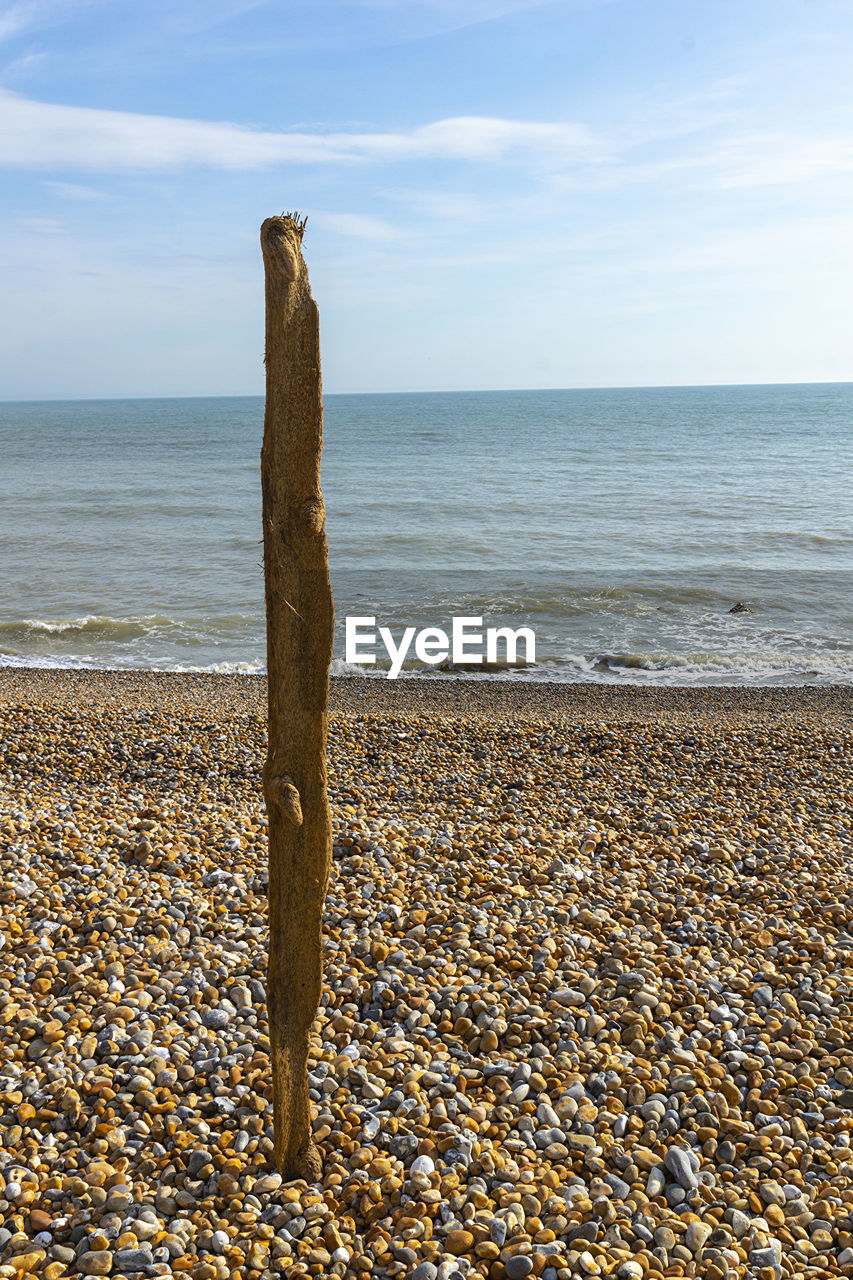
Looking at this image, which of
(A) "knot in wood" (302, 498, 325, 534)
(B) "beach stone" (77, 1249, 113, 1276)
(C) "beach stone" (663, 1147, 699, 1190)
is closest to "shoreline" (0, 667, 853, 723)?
(C) "beach stone" (663, 1147, 699, 1190)

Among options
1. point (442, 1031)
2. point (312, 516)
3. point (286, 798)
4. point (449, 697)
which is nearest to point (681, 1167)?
point (442, 1031)

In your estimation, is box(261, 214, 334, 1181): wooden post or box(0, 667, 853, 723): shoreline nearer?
box(261, 214, 334, 1181): wooden post

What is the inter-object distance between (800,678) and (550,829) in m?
10.4

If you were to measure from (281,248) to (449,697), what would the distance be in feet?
38.4

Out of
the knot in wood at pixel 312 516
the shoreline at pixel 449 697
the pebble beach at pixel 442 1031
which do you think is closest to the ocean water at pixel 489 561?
the shoreline at pixel 449 697

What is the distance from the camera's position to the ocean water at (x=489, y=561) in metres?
18.1

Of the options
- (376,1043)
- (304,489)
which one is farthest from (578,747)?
(304,489)

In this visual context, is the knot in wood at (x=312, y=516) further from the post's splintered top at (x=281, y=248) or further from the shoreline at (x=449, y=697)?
the shoreline at (x=449, y=697)

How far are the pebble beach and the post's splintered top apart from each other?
11.8 feet

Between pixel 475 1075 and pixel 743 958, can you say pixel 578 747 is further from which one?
pixel 475 1075

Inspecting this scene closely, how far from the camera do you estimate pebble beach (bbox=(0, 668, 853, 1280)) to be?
3660mm

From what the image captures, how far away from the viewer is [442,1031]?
497cm

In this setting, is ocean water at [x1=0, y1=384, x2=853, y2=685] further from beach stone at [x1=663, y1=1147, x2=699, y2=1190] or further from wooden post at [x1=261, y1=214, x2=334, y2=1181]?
wooden post at [x1=261, y1=214, x2=334, y2=1181]

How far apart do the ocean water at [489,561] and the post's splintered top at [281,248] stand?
13340 mm
